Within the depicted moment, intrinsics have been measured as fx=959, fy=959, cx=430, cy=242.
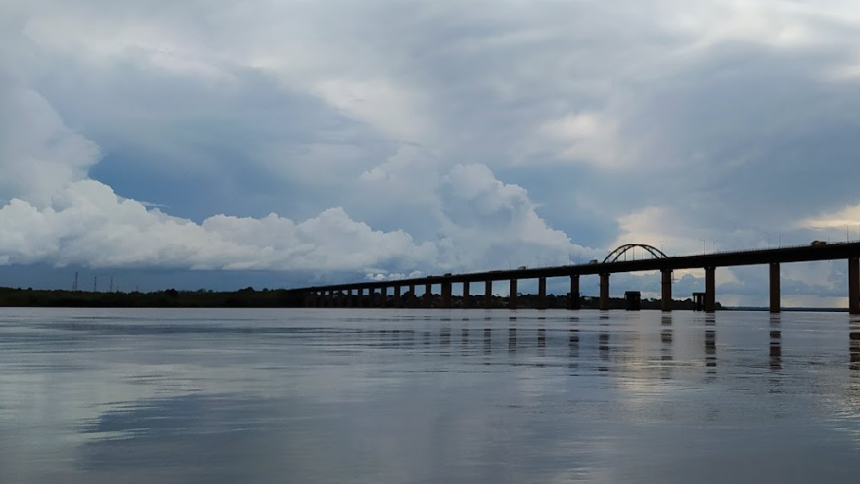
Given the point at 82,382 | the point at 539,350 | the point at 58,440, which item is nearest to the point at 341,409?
the point at 58,440

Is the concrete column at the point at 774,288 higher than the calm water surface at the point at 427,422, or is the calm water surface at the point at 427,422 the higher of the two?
the concrete column at the point at 774,288

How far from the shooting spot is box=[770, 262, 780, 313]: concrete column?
7057 inches

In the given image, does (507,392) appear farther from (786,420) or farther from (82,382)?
(82,382)

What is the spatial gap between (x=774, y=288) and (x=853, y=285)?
20148mm

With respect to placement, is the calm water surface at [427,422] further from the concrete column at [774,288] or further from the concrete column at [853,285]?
the concrete column at [774,288]

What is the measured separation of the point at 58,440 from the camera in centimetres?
1334

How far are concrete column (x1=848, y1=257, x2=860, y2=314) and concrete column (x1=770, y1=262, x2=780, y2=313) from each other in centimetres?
1745

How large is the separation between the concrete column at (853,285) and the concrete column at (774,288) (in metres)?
17.5

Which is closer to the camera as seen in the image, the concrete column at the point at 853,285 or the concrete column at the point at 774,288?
the concrete column at the point at 853,285

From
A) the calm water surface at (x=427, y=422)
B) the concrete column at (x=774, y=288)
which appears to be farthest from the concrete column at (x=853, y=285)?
the calm water surface at (x=427, y=422)

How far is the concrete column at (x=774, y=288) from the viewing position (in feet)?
588

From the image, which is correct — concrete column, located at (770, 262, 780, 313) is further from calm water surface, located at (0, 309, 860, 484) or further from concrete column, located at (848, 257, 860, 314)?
calm water surface, located at (0, 309, 860, 484)

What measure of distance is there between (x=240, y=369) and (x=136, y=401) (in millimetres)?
8475

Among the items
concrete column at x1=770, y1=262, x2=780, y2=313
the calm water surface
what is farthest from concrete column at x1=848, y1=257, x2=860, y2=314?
the calm water surface
